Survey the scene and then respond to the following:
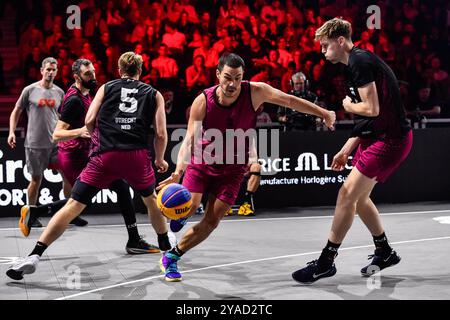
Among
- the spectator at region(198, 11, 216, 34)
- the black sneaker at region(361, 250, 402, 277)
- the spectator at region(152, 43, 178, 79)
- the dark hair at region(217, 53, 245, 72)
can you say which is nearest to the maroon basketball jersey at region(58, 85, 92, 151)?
the dark hair at region(217, 53, 245, 72)

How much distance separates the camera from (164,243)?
7.22 metres

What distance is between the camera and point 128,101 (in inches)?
261

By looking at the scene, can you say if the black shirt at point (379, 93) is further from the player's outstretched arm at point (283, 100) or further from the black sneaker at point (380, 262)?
the black sneaker at point (380, 262)

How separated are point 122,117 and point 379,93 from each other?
88.7 inches

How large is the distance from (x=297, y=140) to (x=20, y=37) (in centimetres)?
559

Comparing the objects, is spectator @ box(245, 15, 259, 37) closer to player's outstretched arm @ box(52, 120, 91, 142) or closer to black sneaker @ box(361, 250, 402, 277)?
player's outstretched arm @ box(52, 120, 91, 142)

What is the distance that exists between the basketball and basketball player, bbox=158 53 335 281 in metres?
0.15

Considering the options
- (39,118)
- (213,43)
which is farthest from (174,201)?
(213,43)

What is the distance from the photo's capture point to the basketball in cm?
573

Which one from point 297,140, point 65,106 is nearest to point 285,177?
point 297,140

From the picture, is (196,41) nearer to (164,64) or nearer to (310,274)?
(164,64)

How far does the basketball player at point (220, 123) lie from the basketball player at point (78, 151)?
1459mm

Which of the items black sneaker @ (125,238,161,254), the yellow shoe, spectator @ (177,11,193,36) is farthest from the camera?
spectator @ (177,11,193,36)

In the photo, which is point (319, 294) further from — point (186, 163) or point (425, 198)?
point (425, 198)
